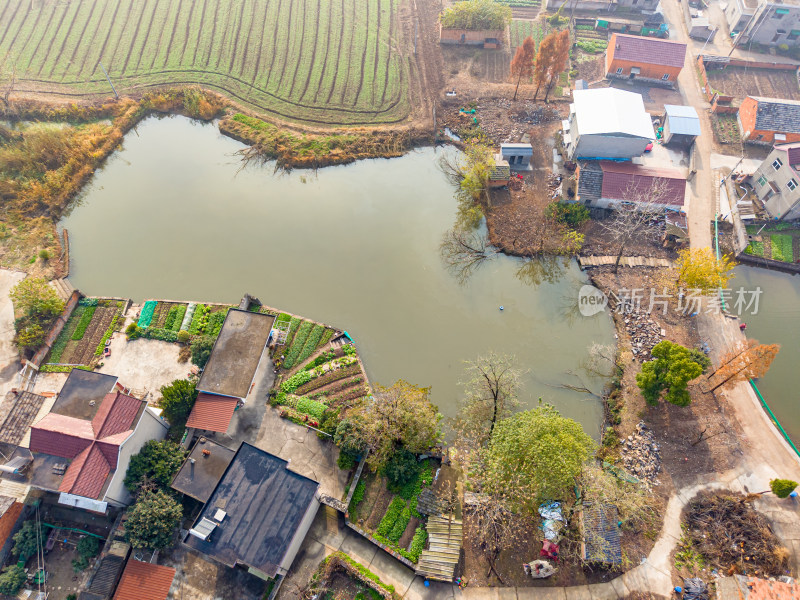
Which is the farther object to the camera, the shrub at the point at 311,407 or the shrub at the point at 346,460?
the shrub at the point at 311,407

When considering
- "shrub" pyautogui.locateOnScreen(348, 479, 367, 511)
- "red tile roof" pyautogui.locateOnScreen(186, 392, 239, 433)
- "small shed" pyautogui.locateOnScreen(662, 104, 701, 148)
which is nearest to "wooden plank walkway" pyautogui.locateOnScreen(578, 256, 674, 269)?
"small shed" pyautogui.locateOnScreen(662, 104, 701, 148)

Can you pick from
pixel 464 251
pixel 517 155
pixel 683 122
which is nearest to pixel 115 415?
pixel 464 251

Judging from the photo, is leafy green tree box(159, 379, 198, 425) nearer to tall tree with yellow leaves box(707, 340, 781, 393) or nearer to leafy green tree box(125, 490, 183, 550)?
leafy green tree box(125, 490, 183, 550)

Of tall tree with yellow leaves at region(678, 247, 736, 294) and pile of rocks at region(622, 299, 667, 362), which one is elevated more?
tall tree with yellow leaves at region(678, 247, 736, 294)

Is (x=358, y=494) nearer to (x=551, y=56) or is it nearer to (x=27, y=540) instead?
(x=27, y=540)

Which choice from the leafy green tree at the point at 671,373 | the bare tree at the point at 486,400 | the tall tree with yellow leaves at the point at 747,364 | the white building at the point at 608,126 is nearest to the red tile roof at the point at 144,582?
the bare tree at the point at 486,400

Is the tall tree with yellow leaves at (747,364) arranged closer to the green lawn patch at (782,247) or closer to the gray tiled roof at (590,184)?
the green lawn patch at (782,247)
